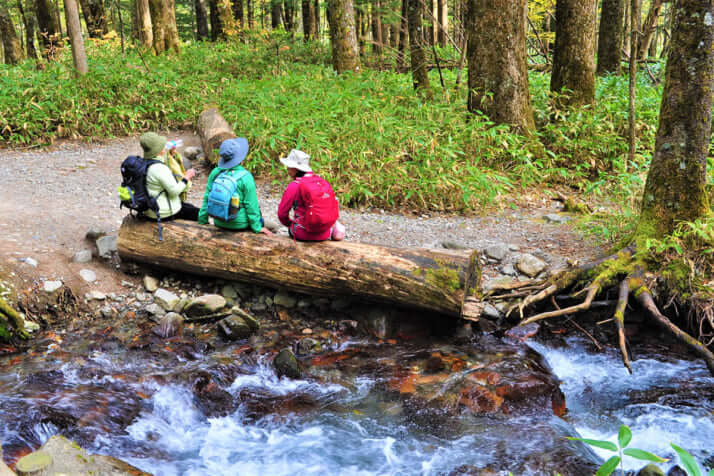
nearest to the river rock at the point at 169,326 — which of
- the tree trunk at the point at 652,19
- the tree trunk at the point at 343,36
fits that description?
the tree trunk at the point at 652,19

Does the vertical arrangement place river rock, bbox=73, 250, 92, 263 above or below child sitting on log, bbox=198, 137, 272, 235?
below

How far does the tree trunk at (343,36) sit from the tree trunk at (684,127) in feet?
30.7

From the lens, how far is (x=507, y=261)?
689 centimetres

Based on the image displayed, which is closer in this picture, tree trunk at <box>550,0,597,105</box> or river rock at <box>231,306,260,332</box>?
river rock at <box>231,306,260,332</box>

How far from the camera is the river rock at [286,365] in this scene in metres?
5.30

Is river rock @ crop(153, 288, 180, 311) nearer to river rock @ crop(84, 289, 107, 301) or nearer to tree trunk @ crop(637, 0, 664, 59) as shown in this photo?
river rock @ crop(84, 289, 107, 301)

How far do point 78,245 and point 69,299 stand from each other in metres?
1.01

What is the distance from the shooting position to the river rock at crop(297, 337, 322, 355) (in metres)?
5.70

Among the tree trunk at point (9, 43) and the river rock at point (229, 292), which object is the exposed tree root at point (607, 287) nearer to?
the river rock at point (229, 292)

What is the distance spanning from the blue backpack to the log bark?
4.07 metres

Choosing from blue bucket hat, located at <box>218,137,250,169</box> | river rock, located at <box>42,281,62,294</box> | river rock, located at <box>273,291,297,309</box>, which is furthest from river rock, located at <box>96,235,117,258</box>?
river rock, located at <box>273,291,297,309</box>

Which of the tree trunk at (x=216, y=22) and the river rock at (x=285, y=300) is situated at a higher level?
the tree trunk at (x=216, y=22)

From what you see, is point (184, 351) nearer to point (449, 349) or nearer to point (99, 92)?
point (449, 349)

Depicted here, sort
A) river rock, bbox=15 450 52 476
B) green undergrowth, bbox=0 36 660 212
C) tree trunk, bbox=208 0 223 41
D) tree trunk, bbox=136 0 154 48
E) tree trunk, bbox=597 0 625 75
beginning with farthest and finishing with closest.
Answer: tree trunk, bbox=208 0 223 41, tree trunk, bbox=136 0 154 48, tree trunk, bbox=597 0 625 75, green undergrowth, bbox=0 36 660 212, river rock, bbox=15 450 52 476
